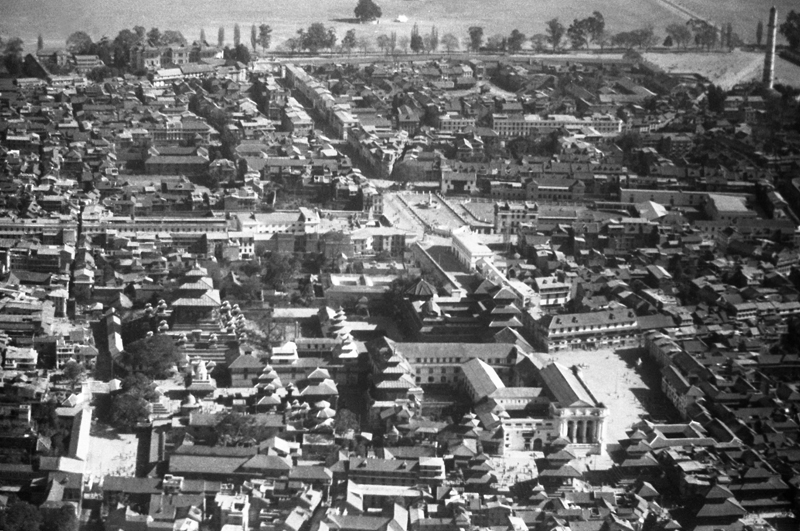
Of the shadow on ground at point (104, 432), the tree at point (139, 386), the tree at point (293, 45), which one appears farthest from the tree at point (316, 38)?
the shadow on ground at point (104, 432)

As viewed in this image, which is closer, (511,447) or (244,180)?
(511,447)

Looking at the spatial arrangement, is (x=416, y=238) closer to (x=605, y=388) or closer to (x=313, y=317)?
(x=313, y=317)

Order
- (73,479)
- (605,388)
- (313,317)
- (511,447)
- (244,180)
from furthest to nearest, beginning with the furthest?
(244,180), (313,317), (605,388), (511,447), (73,479)

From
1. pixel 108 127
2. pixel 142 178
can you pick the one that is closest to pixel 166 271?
pixel 142 178

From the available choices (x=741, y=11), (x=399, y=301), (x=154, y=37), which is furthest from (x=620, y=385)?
(x=741, y=11)

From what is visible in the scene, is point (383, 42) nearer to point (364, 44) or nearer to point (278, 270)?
point (364, 44)

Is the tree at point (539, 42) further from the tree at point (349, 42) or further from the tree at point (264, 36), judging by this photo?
the tree at point (264, 36)
